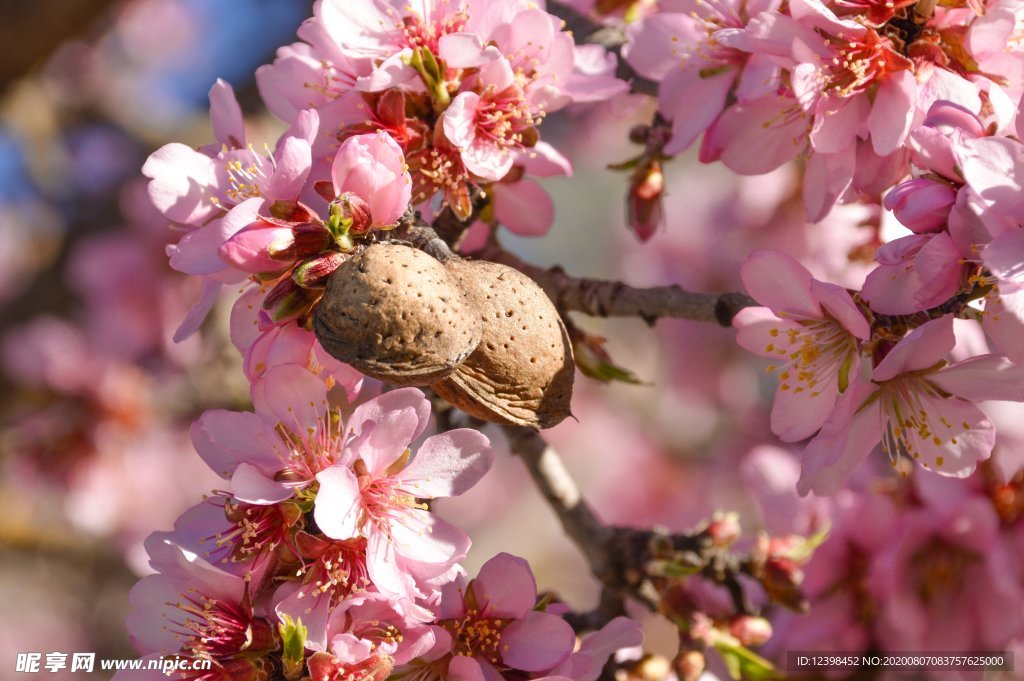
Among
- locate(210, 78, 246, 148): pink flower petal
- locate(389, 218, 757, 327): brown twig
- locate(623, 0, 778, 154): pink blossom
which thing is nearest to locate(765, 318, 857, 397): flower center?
locate(389, 218, 757, 327): brown twig

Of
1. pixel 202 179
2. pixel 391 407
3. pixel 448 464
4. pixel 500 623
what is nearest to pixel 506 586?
pixel 500 623

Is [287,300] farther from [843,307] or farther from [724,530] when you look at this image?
[724,530]

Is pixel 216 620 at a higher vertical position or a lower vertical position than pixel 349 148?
lower

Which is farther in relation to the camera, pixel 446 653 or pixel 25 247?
pixel 25 247

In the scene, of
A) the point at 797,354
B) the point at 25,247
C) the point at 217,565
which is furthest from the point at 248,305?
the point at 25,247

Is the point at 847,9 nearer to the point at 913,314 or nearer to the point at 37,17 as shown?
the point at 913,314

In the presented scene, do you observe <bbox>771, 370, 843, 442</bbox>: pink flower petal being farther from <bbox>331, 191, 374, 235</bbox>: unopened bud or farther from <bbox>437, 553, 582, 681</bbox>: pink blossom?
<bbox>331, 191, 374, 235</bbox>: unopened bud
